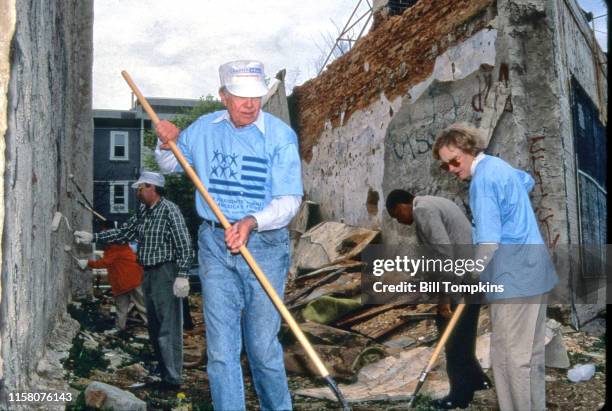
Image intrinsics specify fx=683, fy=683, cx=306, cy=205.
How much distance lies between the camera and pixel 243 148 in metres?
3.29

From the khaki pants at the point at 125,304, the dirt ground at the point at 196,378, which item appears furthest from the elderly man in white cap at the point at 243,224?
the khaki pants at the point at 125,304

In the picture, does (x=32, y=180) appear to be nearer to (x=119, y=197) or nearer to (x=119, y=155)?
(x=119, y=197)

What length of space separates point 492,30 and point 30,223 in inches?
186

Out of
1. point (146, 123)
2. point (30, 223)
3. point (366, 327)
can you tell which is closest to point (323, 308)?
point (366, 327)

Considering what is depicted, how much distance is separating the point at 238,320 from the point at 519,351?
1335mm

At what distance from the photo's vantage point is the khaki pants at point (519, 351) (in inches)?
128

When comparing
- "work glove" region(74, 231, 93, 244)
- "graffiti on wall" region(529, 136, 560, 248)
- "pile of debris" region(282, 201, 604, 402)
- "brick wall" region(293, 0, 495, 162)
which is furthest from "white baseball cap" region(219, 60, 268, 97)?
"brick wall" region(293, 0, 495, 162)

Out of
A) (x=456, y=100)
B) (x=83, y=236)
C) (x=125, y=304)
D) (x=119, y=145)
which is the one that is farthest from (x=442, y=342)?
(x=119, y=145)

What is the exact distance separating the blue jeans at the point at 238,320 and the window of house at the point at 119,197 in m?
23.6

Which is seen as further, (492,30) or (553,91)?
(492,30)

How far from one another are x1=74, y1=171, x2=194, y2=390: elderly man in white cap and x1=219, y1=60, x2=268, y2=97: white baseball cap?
1866 millimetres

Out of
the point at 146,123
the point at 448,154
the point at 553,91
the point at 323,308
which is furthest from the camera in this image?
the point at 146,123

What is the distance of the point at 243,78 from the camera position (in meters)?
3.31

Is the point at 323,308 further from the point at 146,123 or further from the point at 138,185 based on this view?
the point at 146,123
